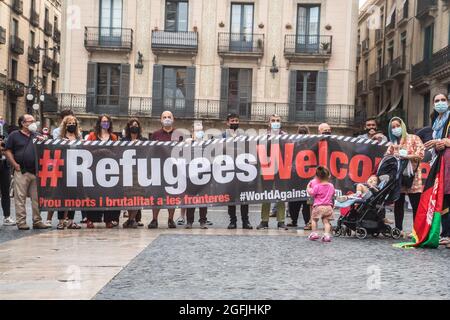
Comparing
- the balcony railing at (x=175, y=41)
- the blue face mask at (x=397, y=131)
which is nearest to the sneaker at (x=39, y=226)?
the blue face mask at (x=397, y=131)

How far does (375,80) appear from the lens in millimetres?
42344

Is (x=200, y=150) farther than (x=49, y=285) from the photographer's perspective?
Yes

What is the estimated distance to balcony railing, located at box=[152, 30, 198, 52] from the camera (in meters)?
33.2

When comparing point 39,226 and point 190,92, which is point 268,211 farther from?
point 190,92

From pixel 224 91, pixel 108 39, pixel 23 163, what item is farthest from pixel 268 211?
pixel 108 39

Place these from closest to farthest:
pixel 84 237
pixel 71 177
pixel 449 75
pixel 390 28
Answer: pixel 84 237 → pixel 71 177 → pixel 449 75 → pixel 390 28

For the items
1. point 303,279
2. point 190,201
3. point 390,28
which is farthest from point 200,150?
point 390,28

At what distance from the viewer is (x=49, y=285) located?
5445mm

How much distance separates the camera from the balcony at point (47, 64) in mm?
50094

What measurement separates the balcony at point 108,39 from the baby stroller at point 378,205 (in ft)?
82.5

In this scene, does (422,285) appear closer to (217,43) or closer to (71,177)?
(71,177)

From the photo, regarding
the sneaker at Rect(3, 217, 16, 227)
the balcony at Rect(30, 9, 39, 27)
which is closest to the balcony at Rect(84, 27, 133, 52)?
the balcony at Rect(30, 9, 39, 27)

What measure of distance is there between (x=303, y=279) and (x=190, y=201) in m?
5.26

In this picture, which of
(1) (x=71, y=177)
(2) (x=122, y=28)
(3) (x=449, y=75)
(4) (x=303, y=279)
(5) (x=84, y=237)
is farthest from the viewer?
(2) (x=122, y=28)
